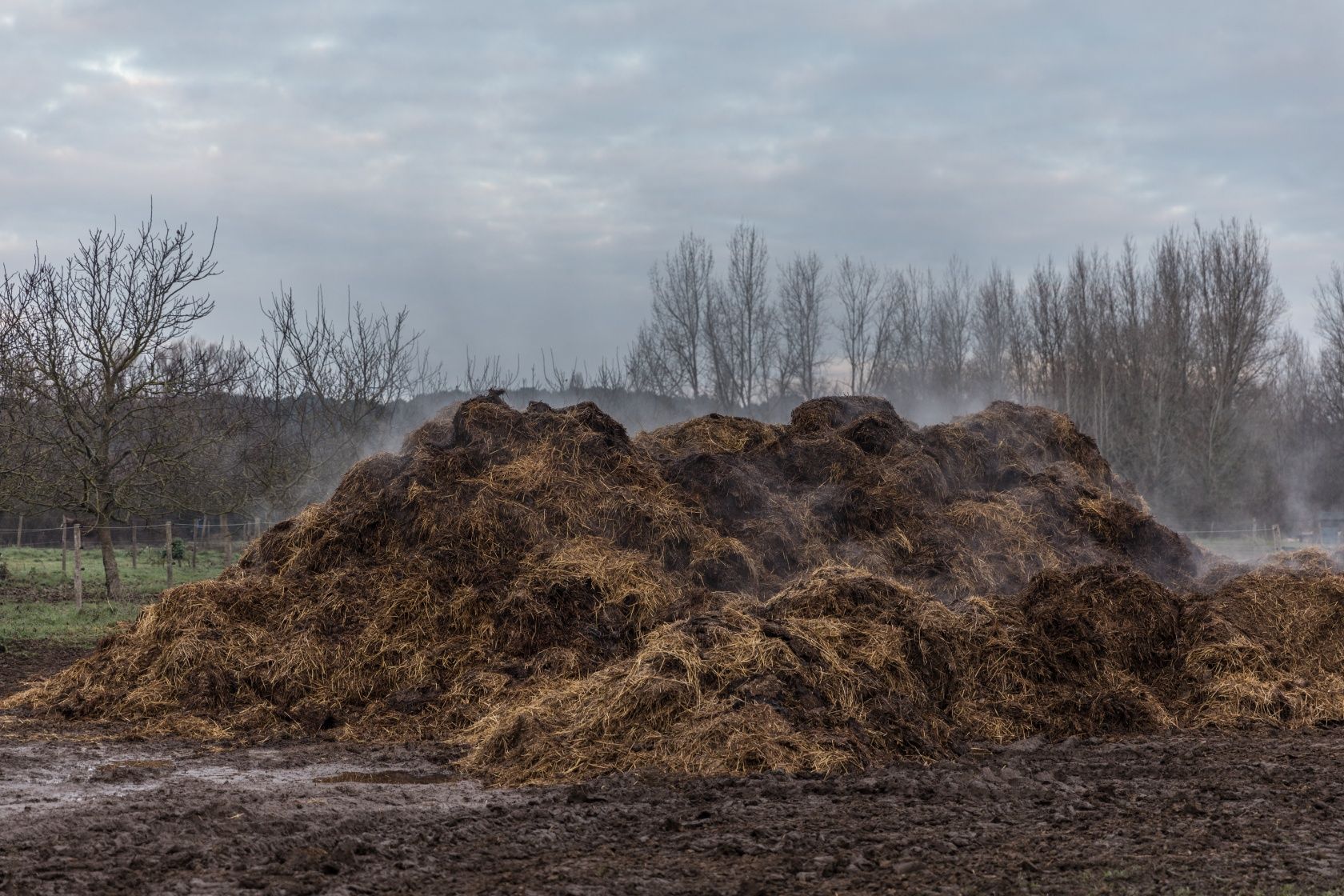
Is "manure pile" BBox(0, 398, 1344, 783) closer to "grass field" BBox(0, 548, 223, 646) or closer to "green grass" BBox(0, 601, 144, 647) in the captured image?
"green grass" BBox(0, 601, 144, 647)

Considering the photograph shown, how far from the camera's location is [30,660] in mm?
11758

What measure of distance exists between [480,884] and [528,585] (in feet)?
15.9

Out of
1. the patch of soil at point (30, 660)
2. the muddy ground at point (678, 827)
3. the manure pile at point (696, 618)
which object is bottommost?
the patch of soil at point (30, 660)

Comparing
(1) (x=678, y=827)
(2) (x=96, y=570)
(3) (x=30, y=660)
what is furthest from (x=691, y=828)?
(2) (x=96, y=570)

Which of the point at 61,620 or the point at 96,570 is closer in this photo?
the point at 61,620

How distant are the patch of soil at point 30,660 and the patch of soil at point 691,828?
402 centimetres

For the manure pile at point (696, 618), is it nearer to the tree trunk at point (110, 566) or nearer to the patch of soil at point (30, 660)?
the patch of soil at point (30, 660)

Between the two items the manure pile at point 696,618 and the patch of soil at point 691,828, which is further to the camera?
the manure pile at point 696,618

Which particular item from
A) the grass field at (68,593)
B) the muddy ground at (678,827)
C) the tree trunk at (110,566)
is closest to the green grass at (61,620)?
the grass field at (68,593)

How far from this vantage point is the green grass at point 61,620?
1338cm

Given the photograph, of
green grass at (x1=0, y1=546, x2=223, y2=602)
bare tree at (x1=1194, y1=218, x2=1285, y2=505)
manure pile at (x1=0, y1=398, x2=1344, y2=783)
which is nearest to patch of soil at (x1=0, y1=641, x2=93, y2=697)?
manure pile at (x1=0, y1=398, x2=1344, y2=783)

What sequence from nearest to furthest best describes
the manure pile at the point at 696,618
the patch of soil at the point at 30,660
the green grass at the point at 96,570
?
the manure pile at the point at 696,618
the patch of soil at the point at 30,660
the green grass at the point at 96,570

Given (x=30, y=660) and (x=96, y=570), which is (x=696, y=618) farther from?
(x=96, y=570)

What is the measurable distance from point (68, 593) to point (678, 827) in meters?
17.3
